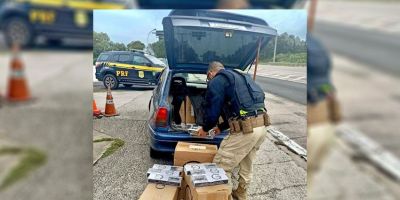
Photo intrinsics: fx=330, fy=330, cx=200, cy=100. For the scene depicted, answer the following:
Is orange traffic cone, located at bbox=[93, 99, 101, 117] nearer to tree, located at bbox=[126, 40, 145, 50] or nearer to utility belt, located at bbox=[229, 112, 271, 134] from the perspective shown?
tree, located at bbox=[126, 40, 145, 50]

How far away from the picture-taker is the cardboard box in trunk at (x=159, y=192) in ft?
2.70

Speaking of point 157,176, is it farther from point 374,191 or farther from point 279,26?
point 374,191

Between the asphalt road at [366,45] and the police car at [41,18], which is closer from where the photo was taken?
the police car at [41,18]

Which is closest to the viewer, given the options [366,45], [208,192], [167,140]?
[208,192]

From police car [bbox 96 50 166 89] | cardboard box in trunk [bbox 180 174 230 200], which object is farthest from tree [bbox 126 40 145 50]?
cardboard box in trunk [bbox 180 174 230 200]

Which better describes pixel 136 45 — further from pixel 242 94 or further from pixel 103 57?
pixel 242 94

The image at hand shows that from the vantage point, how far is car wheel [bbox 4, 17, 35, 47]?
638 millimetres

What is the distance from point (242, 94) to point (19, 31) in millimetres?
506

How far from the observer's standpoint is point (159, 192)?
83cm

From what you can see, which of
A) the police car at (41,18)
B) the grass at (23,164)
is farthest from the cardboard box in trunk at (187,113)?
the grass at (23,164)

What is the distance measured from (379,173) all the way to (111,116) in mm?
1112

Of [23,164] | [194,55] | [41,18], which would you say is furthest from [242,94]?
[23,164]

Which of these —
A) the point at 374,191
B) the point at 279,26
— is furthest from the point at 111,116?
A: the point at 374,191

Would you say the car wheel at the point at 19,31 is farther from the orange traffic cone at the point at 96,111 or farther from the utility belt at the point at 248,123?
the utility belt at the point at 248,123
